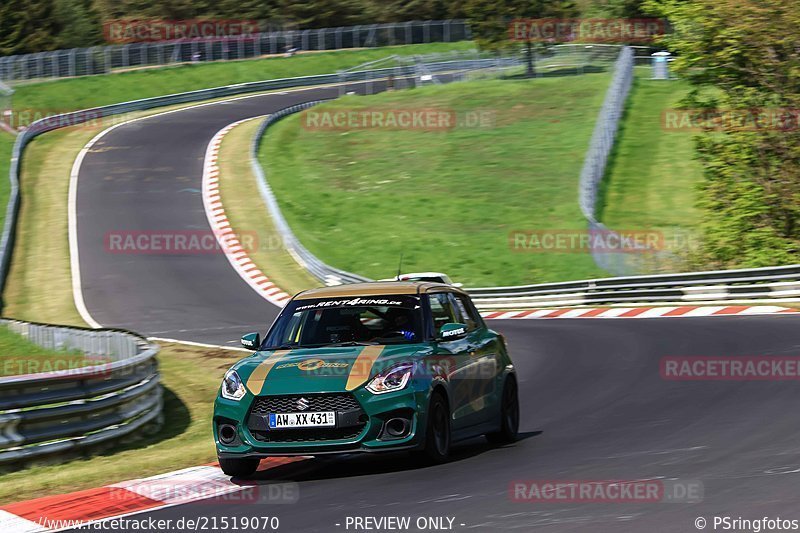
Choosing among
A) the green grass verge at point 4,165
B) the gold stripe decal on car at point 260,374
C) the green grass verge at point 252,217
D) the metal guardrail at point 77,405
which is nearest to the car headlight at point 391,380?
the gold stripe decal on car at point 260,374

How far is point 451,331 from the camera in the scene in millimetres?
10250

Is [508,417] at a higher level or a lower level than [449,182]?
higher

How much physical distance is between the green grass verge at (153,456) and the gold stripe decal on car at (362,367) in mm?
2207

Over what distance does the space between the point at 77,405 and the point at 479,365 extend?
12.6ft

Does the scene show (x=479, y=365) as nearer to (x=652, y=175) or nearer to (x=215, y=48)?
(x=652, y=175)

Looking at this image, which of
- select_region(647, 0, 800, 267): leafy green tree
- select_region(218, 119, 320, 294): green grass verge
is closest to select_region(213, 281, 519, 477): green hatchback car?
select_region(218, 119, 320, 294): green grass verge

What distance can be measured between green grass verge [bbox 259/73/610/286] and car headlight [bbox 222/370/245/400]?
78.3ft

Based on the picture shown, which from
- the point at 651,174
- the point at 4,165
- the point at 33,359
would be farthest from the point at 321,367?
the point at 4,165

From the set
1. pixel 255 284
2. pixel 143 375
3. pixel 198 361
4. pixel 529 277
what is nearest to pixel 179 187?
pixel 255 284

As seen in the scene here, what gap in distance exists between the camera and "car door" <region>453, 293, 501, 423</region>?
1073cm

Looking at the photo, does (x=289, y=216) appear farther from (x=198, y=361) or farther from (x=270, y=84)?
(x=270, y=84)

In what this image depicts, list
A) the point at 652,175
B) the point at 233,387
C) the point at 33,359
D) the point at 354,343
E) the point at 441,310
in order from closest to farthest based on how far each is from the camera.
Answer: the point at 233,387
the point at 354,343
the point at 441,310
the point at 33,359
the point at 652,175

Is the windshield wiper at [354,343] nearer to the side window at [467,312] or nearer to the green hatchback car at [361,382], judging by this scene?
the green hatchback car at [361,382]

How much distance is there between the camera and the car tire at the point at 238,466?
32.2ft
